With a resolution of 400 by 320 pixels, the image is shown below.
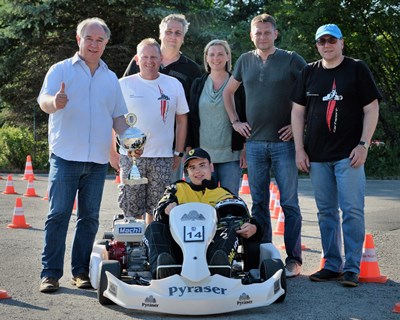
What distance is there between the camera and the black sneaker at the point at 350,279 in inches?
297

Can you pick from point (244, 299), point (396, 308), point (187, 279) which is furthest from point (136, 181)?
point (396, 308)

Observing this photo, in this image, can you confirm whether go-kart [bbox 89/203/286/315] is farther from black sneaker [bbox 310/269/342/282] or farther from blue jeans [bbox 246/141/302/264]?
blue jeans [bbox 246/141/302/264]

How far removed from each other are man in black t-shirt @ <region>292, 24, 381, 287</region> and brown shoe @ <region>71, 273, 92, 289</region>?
211 cm

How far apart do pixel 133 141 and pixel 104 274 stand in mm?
1325

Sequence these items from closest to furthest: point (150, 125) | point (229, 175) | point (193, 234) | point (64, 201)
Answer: point (193, 234), point (64, 201), point (150, 125), point (229, 175)

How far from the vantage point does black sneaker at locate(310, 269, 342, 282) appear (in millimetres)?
7809

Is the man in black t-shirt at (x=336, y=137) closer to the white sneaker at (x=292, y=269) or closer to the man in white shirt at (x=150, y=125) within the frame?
the white sneaker at (x=292, y=269)

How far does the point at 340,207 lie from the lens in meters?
7.75

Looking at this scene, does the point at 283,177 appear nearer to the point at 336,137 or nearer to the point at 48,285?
the point at 336,137

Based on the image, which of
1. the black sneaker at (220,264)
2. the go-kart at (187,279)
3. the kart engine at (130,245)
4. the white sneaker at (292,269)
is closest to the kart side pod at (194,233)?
the go-kart at (187,279)

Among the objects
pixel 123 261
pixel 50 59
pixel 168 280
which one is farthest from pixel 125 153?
pixel 50 59

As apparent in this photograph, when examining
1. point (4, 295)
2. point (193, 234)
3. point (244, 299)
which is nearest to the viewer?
point (244, 299)

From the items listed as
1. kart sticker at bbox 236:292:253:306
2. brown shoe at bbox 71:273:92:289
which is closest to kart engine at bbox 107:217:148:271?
brown shoe at bbox 71:273:92:289

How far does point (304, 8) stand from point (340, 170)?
17234mm
